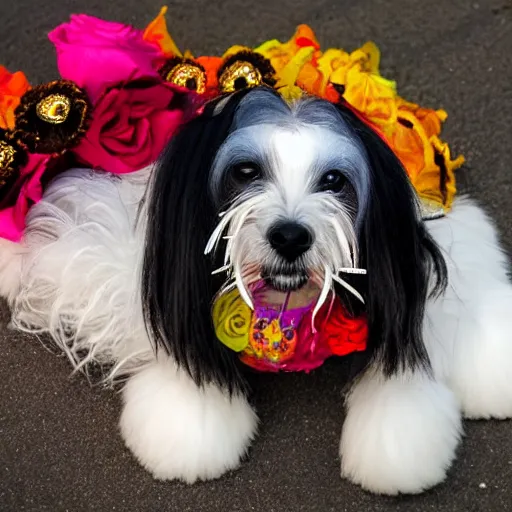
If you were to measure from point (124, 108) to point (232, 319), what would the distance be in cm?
51

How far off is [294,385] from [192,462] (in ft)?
0.80

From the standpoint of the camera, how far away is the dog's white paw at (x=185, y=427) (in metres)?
1.24

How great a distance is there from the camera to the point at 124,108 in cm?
146

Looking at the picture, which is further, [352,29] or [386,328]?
[352,29]

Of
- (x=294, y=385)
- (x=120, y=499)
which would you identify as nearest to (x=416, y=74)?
(x=294, y=385)

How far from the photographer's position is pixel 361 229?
3.40 ft

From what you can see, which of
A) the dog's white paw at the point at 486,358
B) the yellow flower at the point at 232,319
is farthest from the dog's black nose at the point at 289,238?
the dog's white paw at the point at 486,358

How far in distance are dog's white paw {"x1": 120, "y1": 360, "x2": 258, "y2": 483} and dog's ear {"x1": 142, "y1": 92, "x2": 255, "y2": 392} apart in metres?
0.15

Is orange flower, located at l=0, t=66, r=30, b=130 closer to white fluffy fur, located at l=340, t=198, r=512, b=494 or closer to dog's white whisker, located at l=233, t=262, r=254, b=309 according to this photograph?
dog's white whisker, located at l=233, t=262, r=254, b=309

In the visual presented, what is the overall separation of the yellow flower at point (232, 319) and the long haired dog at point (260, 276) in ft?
0.08

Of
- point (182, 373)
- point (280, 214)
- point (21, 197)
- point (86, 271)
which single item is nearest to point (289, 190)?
point (280, 214)

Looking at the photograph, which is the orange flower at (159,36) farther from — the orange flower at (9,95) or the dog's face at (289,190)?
the dog's face at (289,190)

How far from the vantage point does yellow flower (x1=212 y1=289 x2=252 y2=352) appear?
1.13m

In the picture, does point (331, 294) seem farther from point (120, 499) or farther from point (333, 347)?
point (120, 499)
